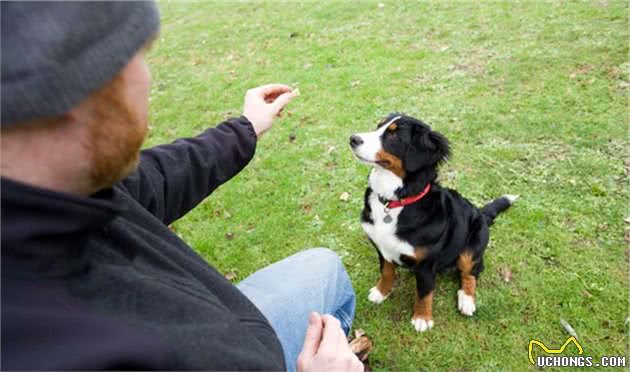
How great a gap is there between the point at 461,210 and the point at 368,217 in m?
0.54

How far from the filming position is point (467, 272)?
270cm

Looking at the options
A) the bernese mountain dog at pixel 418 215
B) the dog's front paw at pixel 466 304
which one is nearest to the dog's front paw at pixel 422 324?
the bernese mountain dog at pixel 418 215

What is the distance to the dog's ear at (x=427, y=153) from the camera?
97.4 inches

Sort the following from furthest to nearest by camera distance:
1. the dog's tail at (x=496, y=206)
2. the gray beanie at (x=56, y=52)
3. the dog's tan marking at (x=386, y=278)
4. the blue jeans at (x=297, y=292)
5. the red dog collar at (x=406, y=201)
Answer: the dog's tail at (x=496, y=206) → the dog's tan marking at (x=386, y=278) → the red dog collar at (x=406, y=201) → the blue jeans at (x=297, y=292) → the gray beanie at (x=56, y=52)

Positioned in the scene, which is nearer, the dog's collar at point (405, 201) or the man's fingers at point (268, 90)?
the man's fingers at point (268, 90)

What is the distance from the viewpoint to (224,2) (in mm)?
9719

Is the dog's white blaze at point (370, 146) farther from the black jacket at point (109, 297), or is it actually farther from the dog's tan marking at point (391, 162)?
the black jacket at point (109, 297)

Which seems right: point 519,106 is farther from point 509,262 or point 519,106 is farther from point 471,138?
point 509,262

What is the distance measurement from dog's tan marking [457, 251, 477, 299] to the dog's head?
Result: 22.4 inches

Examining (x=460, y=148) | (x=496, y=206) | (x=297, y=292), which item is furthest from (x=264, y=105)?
(x=460, y=148)

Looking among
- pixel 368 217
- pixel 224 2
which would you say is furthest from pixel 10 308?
pixel 224 2

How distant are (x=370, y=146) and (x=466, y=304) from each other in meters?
1.08

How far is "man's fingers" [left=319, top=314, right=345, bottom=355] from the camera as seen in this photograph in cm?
131

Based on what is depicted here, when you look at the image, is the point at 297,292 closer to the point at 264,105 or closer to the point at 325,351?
the point at 325,351
